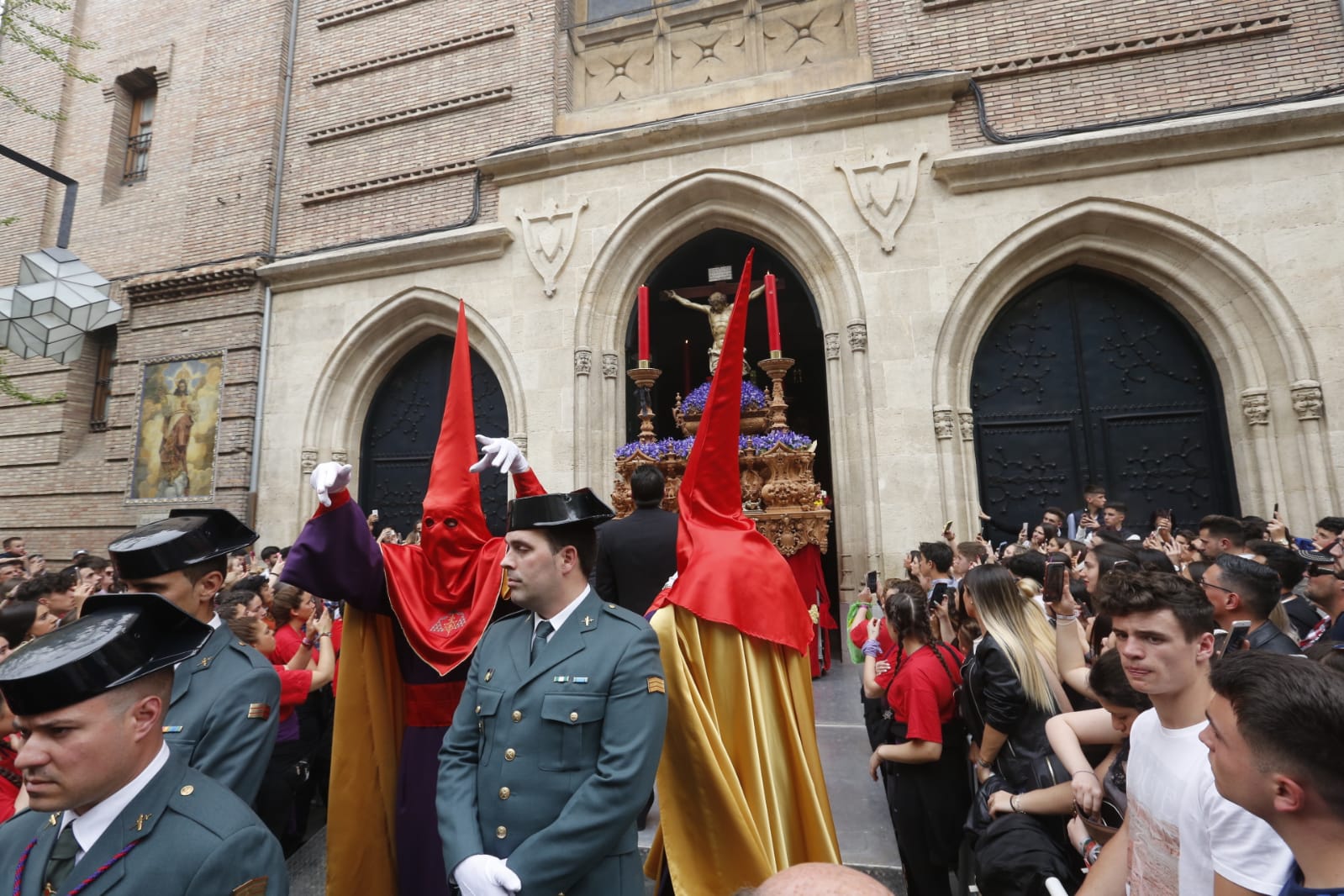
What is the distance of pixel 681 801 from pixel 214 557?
1.81 metres

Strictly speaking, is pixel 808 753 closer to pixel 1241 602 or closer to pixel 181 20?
pixel 1241 602

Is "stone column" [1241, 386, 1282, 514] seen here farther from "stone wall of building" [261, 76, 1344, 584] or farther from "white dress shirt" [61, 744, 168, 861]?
"white dress shirt" [61, 744, 168, 861]

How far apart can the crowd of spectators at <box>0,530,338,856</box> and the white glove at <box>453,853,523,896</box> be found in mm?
1133

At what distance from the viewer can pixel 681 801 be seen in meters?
2.40

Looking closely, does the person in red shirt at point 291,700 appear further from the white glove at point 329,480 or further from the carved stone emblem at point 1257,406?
the carved stone emblem at point 1257,406

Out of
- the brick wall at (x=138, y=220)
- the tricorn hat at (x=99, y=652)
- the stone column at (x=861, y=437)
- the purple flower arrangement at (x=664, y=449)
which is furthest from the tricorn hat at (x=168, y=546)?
the brick wall at (x=138, y=220)

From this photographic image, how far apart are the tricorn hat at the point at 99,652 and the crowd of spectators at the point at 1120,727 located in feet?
7.01

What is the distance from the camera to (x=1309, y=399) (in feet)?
21.4

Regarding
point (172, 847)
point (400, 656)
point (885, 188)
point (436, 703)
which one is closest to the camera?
point (172, 847)

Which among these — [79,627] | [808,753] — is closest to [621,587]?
[808,753]

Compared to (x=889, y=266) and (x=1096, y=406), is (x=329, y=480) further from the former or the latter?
(x=1096, y=406)

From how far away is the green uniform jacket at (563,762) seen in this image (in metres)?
1.79

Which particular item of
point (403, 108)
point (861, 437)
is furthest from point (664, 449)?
point (403, 108)

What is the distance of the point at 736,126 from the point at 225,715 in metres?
8.48
